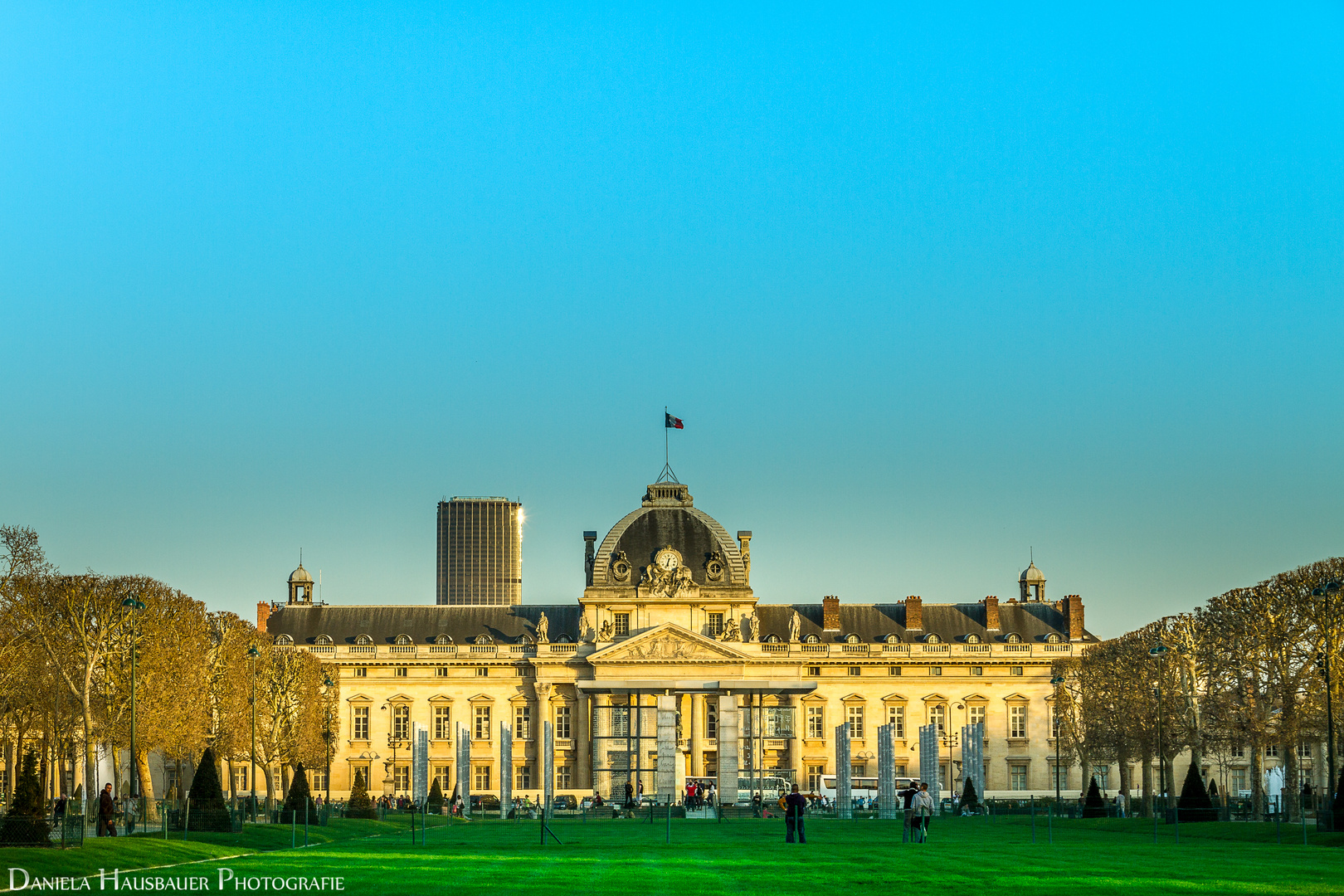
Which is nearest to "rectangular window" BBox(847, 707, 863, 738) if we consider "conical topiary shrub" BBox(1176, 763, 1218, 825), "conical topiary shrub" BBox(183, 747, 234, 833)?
"conical topiary shrub" BBox(1176, 763, 1218, 825)

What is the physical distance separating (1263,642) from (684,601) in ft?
161

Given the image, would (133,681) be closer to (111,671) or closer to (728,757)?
(111,671)

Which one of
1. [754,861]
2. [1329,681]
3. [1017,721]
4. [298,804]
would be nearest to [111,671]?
[298,804]

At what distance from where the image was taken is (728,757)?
267ft

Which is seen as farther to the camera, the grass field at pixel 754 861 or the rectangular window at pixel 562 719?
the rectangular window at pixel 562 719

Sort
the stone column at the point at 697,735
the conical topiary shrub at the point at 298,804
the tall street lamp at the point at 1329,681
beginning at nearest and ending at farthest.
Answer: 1. the tall street lamp at the point at 1329,681
2. the conical topiary shrub at the point at 298,804
3. the stone column at the point at 697,735

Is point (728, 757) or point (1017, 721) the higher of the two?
point (1017, 721)

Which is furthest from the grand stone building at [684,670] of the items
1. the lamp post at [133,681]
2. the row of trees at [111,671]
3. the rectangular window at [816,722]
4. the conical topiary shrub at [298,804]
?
the conical topiary shrub at [298,804]

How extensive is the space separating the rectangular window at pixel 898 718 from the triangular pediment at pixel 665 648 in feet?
37.5

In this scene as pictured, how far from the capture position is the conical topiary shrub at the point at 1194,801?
6138cm

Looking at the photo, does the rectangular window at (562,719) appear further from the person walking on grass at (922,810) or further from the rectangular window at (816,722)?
the person walking on grass at (922,810)

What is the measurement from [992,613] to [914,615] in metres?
5.25

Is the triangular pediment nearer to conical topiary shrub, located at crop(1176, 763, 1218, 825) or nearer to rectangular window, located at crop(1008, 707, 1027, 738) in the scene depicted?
rectangular window, located at crop(1008, 707, 1027, 738)

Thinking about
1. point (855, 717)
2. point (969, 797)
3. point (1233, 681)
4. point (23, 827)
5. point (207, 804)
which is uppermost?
point (1233, 681)
